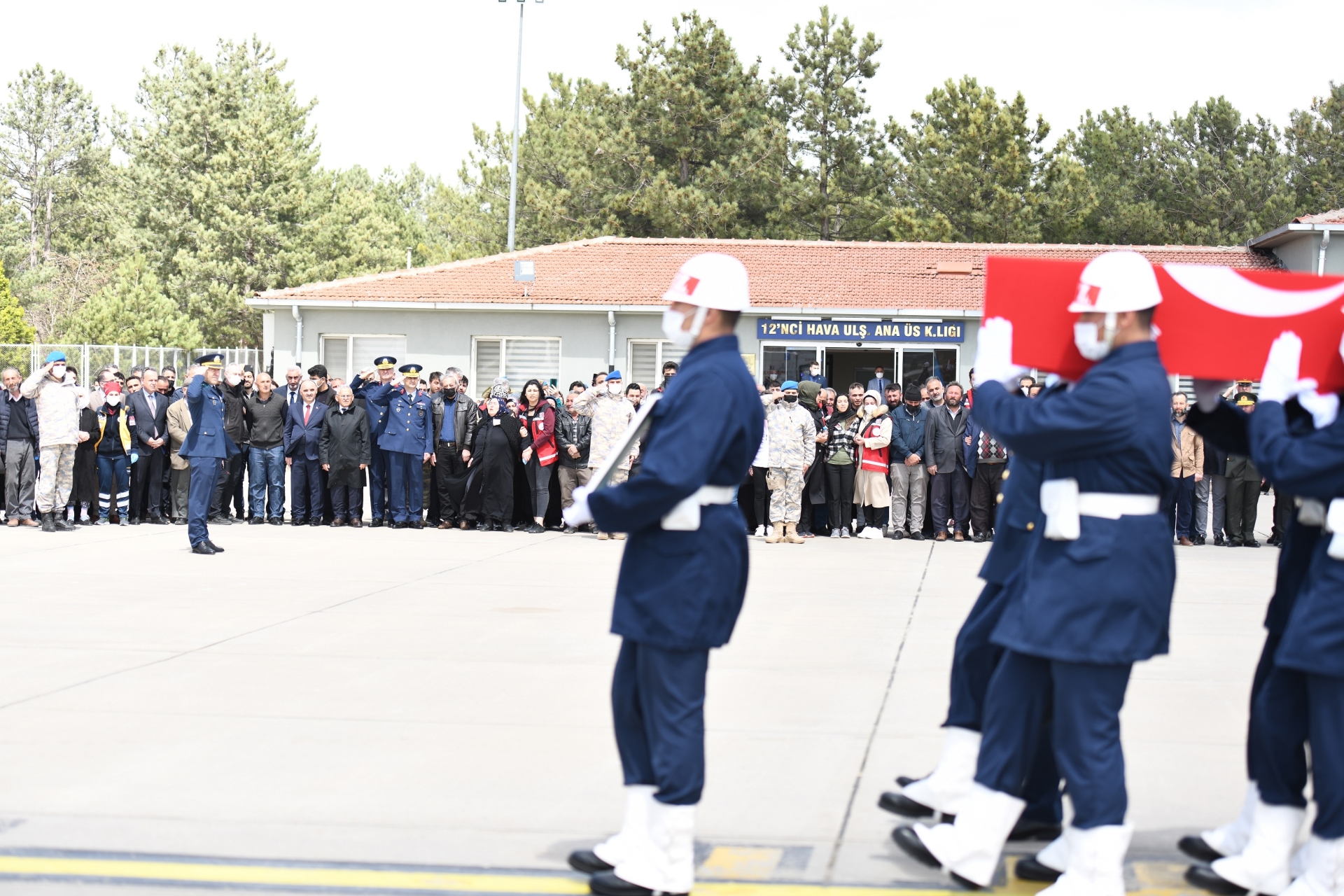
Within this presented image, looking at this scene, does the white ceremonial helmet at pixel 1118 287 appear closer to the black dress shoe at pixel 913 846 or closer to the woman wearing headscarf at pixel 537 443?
the black dress shoe at pixel 913 846

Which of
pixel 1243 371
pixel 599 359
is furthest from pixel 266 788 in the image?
pixel 599 359

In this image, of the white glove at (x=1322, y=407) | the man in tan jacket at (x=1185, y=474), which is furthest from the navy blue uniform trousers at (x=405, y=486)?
the white glove at (x=1322, y=407)

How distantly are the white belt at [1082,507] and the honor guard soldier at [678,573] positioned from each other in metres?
0.90

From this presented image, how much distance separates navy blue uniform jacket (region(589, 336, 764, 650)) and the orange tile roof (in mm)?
22805

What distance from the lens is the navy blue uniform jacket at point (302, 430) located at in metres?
16.3

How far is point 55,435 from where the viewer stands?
1476 cm

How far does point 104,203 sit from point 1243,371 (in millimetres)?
61560

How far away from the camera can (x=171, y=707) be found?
6.47 m

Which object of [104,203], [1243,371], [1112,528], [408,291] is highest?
[104,203]

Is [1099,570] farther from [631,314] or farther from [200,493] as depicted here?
[631,314]

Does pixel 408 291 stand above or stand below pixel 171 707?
above

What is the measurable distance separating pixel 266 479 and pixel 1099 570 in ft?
46.1

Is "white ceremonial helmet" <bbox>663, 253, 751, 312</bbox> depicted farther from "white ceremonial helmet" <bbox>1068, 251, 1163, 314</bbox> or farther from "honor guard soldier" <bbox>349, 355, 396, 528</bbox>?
"honor guard soldier" <bbox>349, 355, 396, 528</bbox>

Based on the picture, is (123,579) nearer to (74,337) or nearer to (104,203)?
(74,337)
